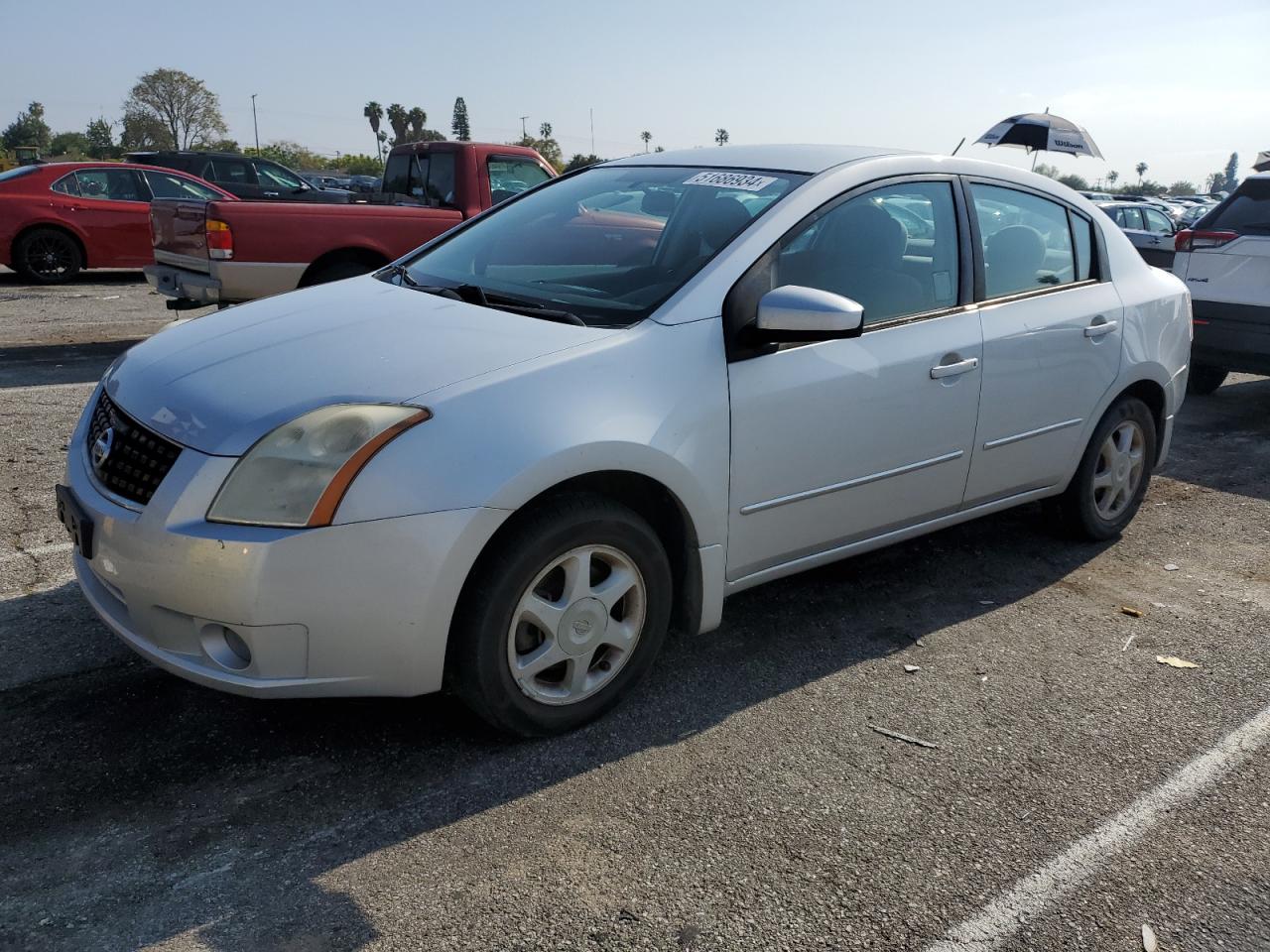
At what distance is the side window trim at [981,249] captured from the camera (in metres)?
4.14

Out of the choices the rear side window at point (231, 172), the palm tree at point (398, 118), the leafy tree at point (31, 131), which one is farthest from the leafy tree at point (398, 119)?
the rear side window at point (231, 172)

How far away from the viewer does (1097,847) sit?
9.23ft

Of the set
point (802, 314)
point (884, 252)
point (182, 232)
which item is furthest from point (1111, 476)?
point (182, 232)

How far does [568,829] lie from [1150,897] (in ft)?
4.65

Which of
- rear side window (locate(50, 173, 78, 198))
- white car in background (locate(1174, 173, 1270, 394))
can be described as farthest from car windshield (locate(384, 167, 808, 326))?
rear side window (locate(50, 173, 78, 198))

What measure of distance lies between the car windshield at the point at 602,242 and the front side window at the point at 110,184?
10.9 metres

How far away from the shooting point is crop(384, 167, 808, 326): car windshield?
352 cm

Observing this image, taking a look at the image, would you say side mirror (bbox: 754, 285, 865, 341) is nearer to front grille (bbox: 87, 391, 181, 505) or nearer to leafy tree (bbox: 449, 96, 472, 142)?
front grille (bbox: 87, 391, 181, 505)

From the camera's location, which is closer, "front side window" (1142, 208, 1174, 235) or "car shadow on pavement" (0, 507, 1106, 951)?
"car shadow on pavement" (0, 507, 1106, 951)

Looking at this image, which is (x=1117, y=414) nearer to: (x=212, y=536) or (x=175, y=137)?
(x=212, y=536)

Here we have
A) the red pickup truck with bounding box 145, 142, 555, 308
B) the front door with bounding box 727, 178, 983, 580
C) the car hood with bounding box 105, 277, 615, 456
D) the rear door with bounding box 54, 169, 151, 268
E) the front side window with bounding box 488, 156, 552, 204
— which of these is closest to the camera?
the car hood with bounding box 105, 277, 615, 456

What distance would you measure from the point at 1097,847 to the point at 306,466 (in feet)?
7.32

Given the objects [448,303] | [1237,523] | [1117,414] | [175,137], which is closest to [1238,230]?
[1237,523]

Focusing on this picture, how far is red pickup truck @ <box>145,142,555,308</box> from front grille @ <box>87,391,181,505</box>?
534cm
